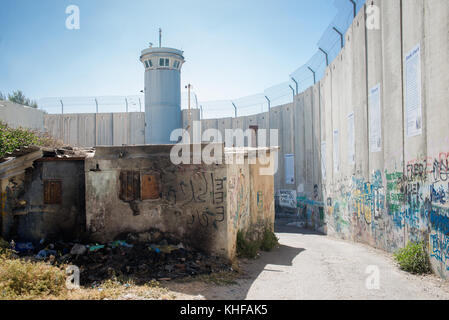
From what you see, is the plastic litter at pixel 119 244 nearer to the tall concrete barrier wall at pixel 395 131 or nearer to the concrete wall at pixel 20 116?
the tall concrete barrier wall at pixel 395 131

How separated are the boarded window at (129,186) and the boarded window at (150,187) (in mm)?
134

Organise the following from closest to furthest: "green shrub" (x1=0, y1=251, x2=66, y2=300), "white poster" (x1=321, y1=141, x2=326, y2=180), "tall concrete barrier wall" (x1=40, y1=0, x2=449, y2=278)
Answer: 1. "green shrub" (x1=0, y1=251, x2=66, y2=300)
2. "tall concrete barrier wall" (x1=40, y1=0, x2=449, y2=278)
3. "white poster" (x1=321, y1=141, x2=326, y2=180)

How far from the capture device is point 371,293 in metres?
5.68

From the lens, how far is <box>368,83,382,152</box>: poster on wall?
940cm

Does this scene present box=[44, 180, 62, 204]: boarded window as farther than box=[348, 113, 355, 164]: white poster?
No

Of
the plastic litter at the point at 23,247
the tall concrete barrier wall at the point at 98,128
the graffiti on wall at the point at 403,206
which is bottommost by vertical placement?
the plastic litter at the point at 23,247

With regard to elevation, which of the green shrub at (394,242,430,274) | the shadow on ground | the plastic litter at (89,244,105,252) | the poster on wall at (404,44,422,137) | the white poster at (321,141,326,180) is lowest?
the shadow on ground

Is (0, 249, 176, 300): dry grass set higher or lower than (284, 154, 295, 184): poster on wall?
lower

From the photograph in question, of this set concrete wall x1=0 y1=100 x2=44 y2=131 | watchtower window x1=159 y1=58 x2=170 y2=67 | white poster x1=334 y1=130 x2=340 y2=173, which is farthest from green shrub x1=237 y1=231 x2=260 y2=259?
Answer: watchtower window x1=159 y1=58 x2=170 y2=67

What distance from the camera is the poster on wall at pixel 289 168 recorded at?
19.7m

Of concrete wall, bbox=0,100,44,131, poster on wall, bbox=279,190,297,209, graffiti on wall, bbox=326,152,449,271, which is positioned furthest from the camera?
concrete wall, bbox=0,100,44,131

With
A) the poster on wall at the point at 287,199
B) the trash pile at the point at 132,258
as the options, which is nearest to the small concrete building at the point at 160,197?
the trash pile at the point at 132,258

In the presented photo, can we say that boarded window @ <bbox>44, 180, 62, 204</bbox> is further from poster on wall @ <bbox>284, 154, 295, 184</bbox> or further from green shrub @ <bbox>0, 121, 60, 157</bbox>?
poster on wall @ <bbox>284, 154, 295, 184</bbox>
